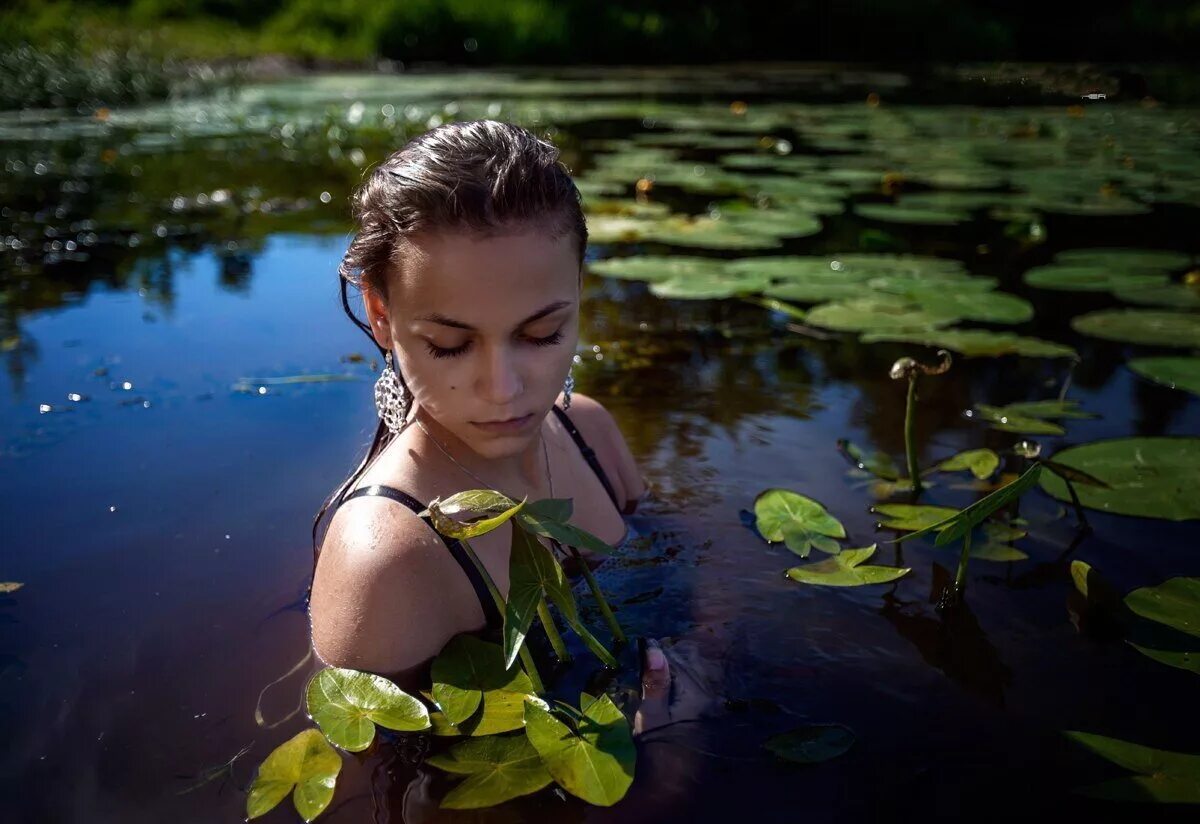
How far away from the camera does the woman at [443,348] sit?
132cm

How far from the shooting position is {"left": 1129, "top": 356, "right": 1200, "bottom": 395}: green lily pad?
7.89 ft

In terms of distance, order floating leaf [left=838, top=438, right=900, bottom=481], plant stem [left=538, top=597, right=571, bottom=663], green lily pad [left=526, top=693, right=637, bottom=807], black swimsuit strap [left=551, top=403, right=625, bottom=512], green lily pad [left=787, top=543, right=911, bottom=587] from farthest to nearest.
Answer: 1. floating leaf [left=838, top=438, right=900, bottom=481]
2. black swimsuit strap [left=551, top=403, right=625, bottom=512]
3. green lily pad [left=787, top=543, right=911, bottom=587]
4. plant stem [left=538, top=597, right=571, bottom=663]
5. green lily pad [left=526, top=693, right=637, bottom=807]

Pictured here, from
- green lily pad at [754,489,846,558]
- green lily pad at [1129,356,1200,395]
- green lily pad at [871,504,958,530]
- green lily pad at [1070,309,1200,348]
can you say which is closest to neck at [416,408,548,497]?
green lily pad at [754,489,846,558]

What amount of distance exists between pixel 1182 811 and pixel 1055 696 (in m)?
0.28

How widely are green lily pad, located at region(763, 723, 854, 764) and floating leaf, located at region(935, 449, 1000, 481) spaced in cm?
87

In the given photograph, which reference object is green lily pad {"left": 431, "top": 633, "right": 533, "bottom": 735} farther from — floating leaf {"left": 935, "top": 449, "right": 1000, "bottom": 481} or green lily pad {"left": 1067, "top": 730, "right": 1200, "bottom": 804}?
floating leaf {"left": 935, "top": 449, "right": 1000, "bottom": 481}

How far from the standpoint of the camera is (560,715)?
4.31ft

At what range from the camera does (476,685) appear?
1.34 metres

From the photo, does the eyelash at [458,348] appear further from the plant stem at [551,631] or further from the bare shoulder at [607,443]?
the bare shoulder at [607,443]

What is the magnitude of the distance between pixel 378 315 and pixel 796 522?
901mm

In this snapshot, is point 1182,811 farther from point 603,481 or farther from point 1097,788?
point 603,481

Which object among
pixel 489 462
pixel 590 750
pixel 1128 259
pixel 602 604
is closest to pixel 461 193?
pixel 489 462

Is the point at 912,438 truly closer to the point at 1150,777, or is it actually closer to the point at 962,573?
the point at 962,573

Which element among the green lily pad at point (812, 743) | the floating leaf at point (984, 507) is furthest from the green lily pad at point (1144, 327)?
the green lily pad at point (812, 743)
